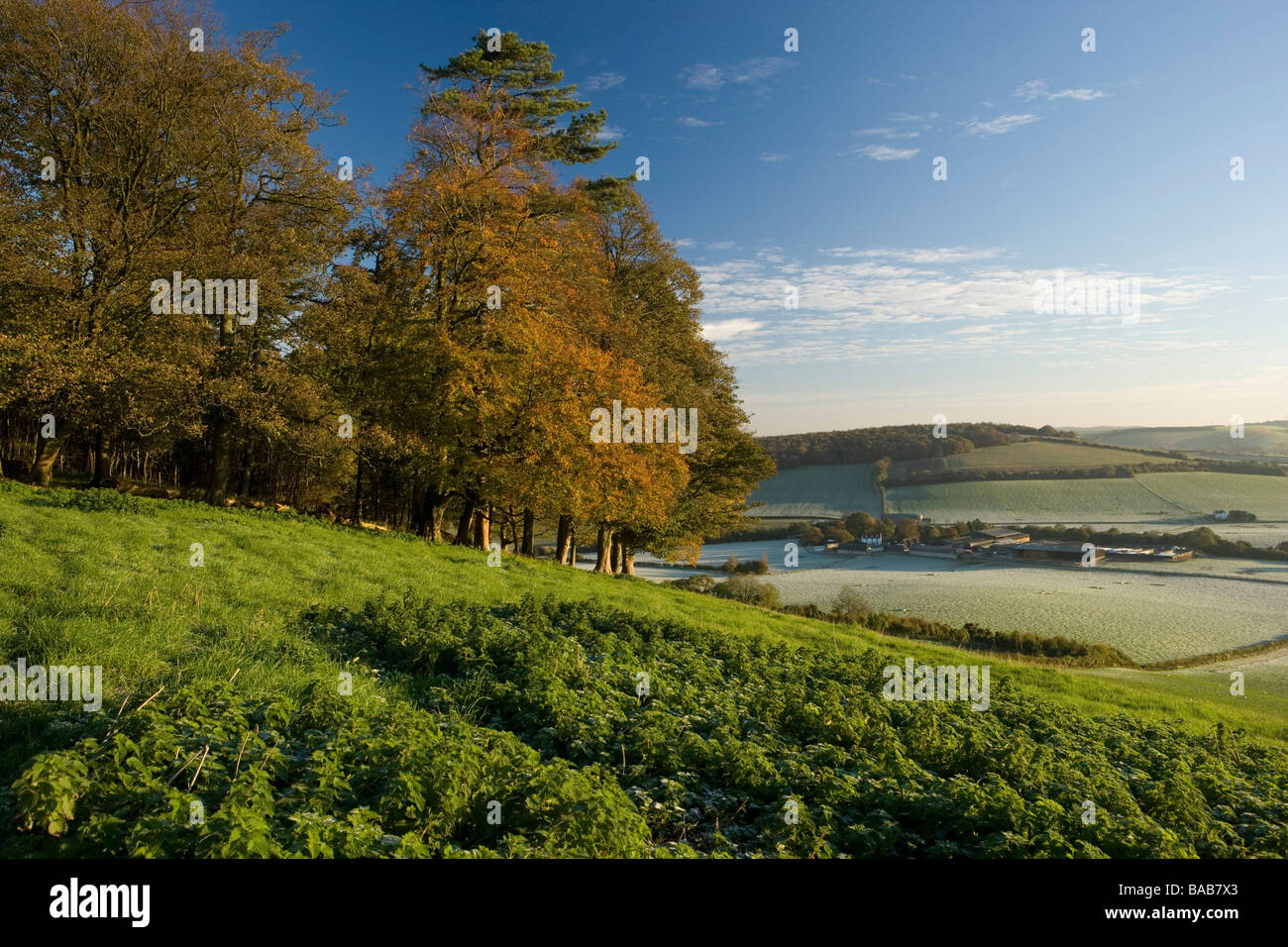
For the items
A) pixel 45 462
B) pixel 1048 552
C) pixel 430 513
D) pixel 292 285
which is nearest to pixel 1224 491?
pixel 1048 552

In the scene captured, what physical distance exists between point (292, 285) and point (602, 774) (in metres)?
27.9

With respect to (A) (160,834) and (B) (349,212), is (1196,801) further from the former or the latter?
(B) (349,212)

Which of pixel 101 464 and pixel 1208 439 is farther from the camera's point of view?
pixel 1208 439

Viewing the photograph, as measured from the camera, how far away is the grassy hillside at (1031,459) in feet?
330

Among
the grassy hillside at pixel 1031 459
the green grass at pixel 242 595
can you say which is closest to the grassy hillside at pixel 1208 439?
the grassy hillside at pixel 1031 459

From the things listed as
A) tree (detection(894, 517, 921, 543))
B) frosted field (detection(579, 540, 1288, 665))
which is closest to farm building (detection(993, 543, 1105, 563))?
frosted field (detection(579, 540, 1288, 665))

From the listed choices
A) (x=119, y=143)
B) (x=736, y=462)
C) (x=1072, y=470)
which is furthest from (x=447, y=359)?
(x=1072, y=470)

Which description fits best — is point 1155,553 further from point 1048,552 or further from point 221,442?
point 221,442

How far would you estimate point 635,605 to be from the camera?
63.4 feet

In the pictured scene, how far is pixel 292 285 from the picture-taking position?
2861 centimetres

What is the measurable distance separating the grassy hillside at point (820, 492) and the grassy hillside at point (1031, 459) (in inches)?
247

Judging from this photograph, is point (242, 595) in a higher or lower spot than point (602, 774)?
higher

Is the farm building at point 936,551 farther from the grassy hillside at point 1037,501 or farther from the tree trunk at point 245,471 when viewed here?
the tree trunk at point 245,471

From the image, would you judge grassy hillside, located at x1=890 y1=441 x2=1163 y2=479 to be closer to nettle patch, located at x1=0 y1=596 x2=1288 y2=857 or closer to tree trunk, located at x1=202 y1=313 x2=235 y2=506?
tree trunk, located at x1=202 y1=313 x2=235 y2=506
